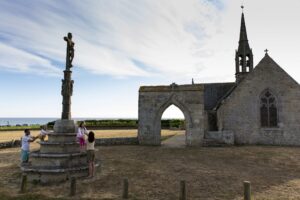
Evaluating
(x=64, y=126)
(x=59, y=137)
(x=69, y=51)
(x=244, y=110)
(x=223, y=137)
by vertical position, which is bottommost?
(x=223, y=137)

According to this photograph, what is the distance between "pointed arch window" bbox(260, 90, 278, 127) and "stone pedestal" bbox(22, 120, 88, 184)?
1488cm

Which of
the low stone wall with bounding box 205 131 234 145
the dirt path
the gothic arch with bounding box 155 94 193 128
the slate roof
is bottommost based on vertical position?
the dirt path

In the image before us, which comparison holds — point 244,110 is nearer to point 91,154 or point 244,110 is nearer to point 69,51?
point 91,154

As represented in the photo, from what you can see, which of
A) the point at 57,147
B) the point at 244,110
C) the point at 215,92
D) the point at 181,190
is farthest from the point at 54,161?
the point at 215,92

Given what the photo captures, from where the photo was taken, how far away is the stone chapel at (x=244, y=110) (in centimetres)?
1905

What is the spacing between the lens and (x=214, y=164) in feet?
40.5

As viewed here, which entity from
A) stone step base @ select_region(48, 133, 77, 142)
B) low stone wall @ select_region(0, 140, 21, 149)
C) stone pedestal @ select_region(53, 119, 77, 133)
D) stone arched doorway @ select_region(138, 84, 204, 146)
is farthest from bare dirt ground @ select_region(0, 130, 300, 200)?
low stone wall @ select_region(0, 140, 21, 149)

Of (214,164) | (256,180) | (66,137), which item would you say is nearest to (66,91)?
(66,137)

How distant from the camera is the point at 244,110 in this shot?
20047mm

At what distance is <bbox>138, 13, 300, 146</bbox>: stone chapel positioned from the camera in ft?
62.5

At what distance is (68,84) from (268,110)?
Result: 15534 mm

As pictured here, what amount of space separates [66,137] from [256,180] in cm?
806

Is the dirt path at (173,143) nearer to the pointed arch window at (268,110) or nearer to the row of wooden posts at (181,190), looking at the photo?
the pointed arch window at (268,110)

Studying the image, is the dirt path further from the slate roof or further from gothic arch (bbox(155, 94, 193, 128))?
the slate roof
